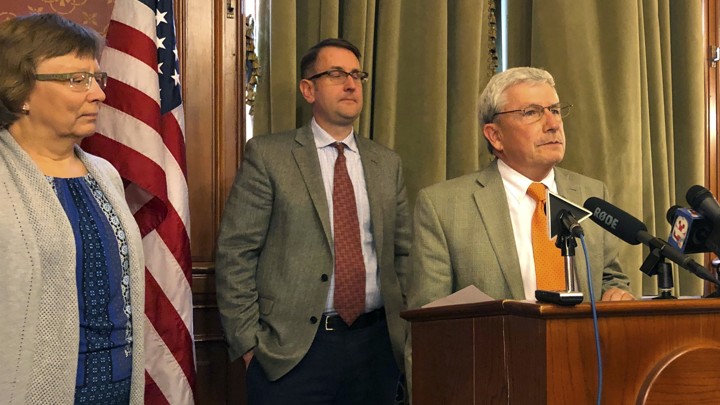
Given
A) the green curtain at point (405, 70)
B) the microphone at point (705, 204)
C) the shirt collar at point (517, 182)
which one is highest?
the green curtain at point (405, 70)

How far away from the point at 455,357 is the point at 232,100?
1.91 m

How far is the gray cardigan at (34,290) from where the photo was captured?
227 cm

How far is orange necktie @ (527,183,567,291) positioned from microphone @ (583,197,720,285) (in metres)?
0.79

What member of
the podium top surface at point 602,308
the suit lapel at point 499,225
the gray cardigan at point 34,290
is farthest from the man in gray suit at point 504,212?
the gray cardigan at point 34,290

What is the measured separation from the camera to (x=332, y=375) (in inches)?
134

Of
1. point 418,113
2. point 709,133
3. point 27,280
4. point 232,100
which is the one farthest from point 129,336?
point 709,133

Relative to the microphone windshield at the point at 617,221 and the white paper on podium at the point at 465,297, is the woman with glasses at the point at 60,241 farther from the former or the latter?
the microphone windshield at the point at 617,221

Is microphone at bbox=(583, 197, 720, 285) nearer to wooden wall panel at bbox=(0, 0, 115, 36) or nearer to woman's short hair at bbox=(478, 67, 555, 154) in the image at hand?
woman's short hair at bbox=(478, 67, 555, 154)

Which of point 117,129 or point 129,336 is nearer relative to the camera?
point 129,336

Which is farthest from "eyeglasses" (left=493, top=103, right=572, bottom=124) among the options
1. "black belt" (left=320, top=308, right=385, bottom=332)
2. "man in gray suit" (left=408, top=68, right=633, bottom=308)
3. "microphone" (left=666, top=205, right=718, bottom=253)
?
"microphone" (left=666, top=205, right=718, bottom=253)

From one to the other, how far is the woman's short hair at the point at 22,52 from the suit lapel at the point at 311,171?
45.6 inches

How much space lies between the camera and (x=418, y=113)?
4191 millimetres

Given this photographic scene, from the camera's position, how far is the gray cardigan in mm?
2270

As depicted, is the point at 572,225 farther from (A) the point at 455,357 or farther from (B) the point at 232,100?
(B) the point at 232,100
